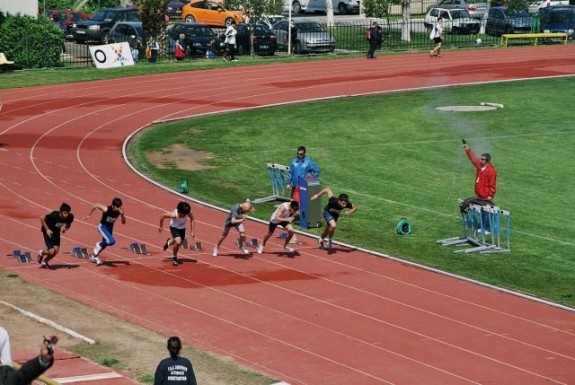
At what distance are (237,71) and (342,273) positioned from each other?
3188 cm

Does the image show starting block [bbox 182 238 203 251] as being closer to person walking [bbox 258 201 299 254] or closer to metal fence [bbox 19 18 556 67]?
person walking [bbox 258 201 299 254]

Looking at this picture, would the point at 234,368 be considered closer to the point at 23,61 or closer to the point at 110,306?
the point at 110,306

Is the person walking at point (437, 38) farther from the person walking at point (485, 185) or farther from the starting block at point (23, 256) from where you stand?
the starting block at point (23, 256)

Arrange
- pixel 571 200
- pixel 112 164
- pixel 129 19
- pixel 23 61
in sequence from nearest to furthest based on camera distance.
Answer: pixel 571 200
pixel 112 164
pixel 23 61
pixel 129 19

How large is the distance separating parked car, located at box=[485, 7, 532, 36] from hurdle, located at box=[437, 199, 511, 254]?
44708 mm

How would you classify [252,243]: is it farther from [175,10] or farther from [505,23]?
[175,10]

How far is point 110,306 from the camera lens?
22844 millimetres

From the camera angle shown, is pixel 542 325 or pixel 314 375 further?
pixel 542 325

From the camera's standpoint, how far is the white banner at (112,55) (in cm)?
5779

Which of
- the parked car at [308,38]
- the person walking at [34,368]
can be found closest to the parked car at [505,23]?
the parked car at [308,38]

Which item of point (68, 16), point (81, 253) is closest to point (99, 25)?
point (68, 16)

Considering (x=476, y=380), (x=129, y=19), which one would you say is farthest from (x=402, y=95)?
(x=476, y=380)

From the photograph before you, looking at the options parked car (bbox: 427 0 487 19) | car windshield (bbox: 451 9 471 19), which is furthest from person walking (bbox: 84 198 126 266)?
parked car (bbox: 427 0 487 19)

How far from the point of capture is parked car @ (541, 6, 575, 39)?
7100 centimetres
